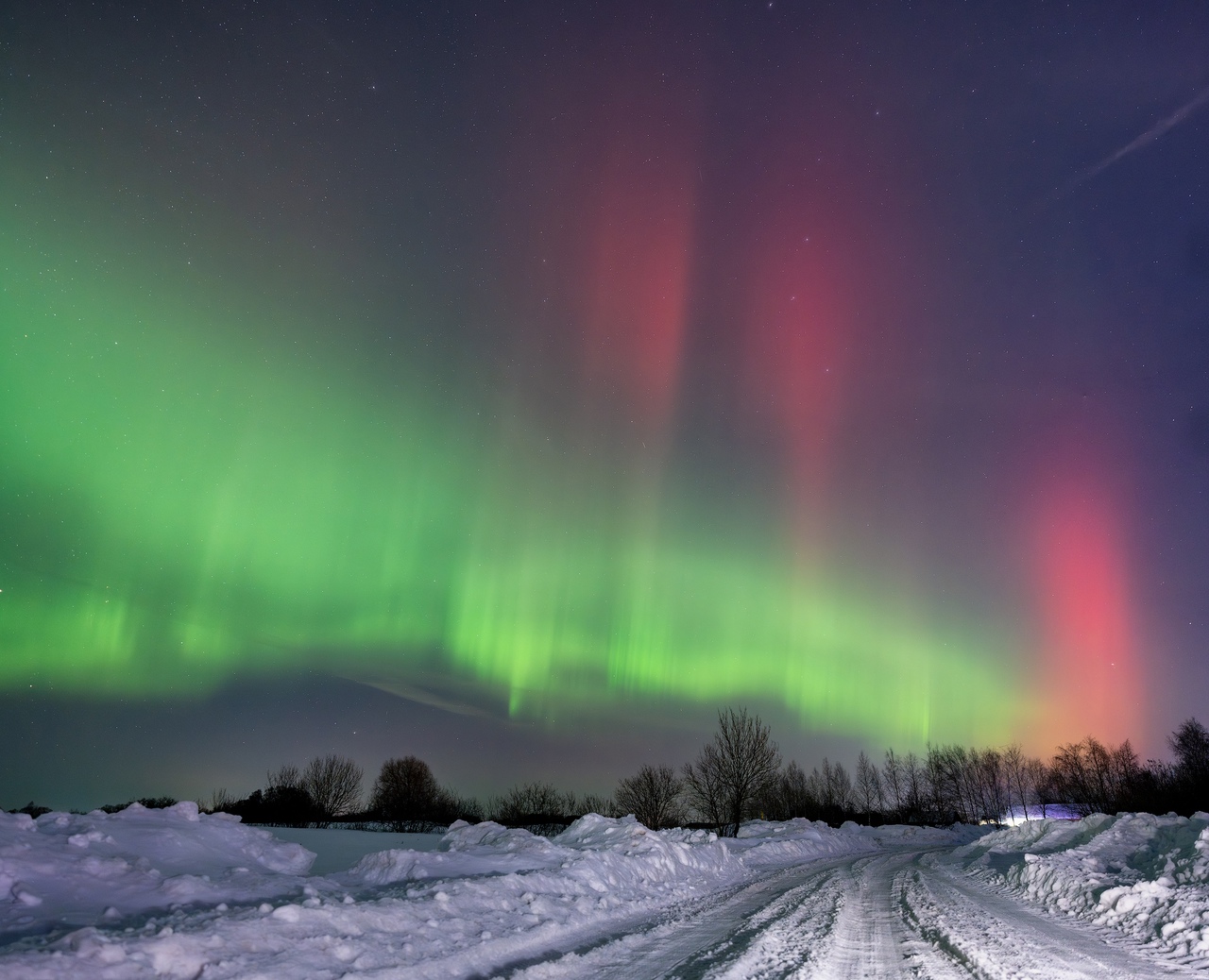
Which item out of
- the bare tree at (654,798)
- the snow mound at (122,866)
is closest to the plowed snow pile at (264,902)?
the snow mound at (122,866)

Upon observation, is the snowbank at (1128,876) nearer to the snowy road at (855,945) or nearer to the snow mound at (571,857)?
the snowy road at (855,945)

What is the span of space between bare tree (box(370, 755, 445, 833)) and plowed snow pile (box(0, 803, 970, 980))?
99689mm

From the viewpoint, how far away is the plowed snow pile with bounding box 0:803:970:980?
19.2 feet

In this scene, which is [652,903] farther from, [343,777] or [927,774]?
[927,774]

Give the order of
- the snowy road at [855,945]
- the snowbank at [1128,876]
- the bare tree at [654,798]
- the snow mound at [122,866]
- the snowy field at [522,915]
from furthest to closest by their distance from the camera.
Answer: the bare tree at [654,798]
the snowbank at [1128,876]
the snow mound at [122,866]
the snowy road at [855,945]
the snowy field at [522,915]

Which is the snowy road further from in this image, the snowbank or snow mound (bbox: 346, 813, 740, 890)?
snow mound (bbox: 346, 813, 740, 890)

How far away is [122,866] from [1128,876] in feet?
65.0

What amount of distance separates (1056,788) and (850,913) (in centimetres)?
13085

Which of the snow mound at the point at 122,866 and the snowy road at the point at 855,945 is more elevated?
the snow mound at the point at 122,866

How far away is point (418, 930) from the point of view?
297 inches

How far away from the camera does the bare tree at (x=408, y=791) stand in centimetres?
10300

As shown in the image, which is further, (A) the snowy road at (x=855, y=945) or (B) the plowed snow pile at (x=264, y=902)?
→ (A) the snowy road at (x=855, y=945)

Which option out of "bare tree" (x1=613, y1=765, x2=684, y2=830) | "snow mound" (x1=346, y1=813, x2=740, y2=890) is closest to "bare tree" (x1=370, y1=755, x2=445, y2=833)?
"bare tree" (x1=613, y1=765, x2=684, y2=830)

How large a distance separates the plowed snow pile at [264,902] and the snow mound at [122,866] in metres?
0.03
